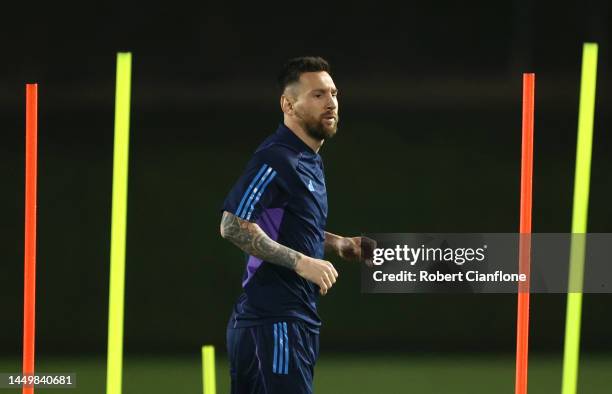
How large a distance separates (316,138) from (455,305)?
7.48 ft

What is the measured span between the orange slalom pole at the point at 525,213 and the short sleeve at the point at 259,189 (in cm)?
66

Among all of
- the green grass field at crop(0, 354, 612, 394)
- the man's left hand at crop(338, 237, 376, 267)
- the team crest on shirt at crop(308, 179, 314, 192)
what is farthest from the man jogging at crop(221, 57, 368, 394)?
the green grass field at crop(0, 354, 612, 394)

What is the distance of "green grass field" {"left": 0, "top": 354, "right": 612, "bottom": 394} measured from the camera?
14.4ft

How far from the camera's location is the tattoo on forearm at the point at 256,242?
8.65ft

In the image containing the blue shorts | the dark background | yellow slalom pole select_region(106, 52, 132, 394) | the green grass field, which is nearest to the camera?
the blue shorts

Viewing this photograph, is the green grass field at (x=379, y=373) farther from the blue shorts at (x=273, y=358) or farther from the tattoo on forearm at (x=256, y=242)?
the tattoo on forearm at (x=256, y=242)

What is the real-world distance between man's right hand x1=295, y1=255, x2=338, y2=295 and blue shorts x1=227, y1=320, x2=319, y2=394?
20 centimetres

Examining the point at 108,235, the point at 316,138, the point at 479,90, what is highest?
the point at 479,90

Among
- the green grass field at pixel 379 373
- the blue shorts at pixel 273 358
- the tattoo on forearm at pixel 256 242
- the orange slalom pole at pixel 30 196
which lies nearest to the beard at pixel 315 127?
the tattoo on forearm at pixel 256 242

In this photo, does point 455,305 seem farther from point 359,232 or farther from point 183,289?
point 183,289

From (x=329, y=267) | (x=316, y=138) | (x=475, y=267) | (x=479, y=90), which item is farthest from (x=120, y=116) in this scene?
(x=479, y=90)

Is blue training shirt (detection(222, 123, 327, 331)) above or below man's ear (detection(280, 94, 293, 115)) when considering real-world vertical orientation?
below

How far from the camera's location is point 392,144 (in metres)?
4.88

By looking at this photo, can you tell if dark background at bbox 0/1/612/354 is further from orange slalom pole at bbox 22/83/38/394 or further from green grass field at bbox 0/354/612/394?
orange slalom pole at bbox 22/83/38/394
